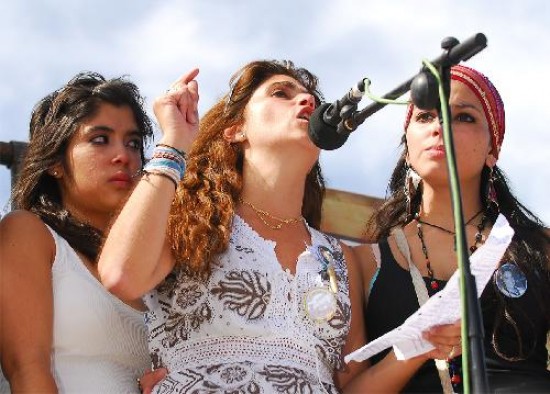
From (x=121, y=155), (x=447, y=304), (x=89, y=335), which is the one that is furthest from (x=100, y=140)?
(x=447, y=304)

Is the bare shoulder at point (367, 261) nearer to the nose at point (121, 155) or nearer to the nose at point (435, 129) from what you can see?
the nose at point (435, 129)

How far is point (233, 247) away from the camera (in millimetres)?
3477

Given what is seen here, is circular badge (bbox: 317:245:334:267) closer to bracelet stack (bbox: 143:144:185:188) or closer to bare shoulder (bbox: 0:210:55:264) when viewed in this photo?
bracelet stack (bbox: 143:144:185:188)

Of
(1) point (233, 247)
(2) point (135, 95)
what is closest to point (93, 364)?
(1) point (233, 247)

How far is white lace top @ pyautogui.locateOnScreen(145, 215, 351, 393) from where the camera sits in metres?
3.16

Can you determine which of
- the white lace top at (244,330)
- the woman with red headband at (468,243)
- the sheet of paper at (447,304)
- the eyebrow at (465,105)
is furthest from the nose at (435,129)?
the sheet of paper at (447,304)

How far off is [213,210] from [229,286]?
1.07 ft

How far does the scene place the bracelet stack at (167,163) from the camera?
318cm

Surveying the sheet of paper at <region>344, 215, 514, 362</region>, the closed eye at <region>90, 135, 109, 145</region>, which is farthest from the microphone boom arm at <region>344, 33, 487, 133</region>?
the closed eye at <region>90, 135, 109, 145</region>

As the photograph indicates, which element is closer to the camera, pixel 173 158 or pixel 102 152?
pixel 173 158

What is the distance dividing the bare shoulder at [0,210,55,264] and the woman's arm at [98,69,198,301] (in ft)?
0.98

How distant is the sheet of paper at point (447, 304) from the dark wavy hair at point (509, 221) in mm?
772

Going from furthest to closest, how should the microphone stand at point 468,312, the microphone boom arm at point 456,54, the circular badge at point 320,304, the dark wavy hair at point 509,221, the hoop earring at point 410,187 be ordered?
1. the hoop earring at point 410,187
2. the dark wavy hair at point 509,221
3. the circular badge at point 320,304
4. the microphone boom arm at point 456,54
5. the microphone stand at point 468,312

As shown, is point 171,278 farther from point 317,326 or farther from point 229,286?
point 317,326
